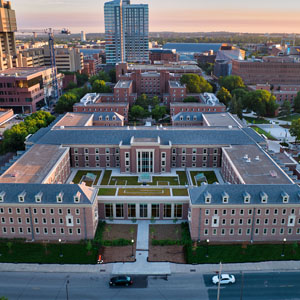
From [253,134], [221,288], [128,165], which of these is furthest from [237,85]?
[221,288]

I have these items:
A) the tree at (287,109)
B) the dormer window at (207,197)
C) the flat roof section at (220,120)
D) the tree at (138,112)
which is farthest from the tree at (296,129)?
the dormer window at (207,197)

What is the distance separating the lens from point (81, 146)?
3450 inches

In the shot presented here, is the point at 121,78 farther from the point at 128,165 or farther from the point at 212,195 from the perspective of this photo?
the point at 212,195

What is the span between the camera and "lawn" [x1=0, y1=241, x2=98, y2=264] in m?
55.7

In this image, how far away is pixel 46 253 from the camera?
188ft

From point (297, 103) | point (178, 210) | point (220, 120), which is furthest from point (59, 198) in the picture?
point (297, 103)

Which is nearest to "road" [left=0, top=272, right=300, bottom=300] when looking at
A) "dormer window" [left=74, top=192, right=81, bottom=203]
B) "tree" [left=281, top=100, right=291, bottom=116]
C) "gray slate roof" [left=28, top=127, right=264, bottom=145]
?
"dormer window" [left=74, top=192, right=81, bottom=203]

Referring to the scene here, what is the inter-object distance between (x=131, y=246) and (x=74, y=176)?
103 ft

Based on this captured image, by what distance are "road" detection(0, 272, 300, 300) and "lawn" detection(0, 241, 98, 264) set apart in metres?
3.09

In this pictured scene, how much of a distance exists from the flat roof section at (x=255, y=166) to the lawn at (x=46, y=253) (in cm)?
3394

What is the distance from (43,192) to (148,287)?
25568mm

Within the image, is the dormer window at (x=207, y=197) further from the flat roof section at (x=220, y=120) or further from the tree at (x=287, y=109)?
the tree at (x=287, y=109)

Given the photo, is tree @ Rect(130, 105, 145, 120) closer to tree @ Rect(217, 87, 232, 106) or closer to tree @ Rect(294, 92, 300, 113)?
tree @ Rect(217, 87, 232, 106)

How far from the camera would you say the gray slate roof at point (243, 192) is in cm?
5909
